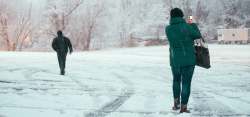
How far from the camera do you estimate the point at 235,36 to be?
1517 inches

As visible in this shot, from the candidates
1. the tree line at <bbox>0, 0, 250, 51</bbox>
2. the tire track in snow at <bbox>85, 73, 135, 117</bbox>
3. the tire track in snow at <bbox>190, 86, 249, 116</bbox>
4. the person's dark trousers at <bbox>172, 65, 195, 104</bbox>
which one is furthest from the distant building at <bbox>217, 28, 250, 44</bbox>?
the person's dark trousers at <bbox>172, 65, 195, 104</bbox>

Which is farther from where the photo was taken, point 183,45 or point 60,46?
point 60,46

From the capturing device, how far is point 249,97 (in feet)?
17.1

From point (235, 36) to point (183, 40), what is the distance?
130 ft

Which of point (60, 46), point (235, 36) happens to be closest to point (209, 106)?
point (60, 46)

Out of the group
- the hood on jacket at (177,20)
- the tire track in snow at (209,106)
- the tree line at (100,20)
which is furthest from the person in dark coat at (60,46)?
the tree line at (100,20)

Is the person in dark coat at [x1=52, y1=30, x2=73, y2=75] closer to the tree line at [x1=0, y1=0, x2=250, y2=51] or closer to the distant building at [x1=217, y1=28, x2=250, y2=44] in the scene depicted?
the tree line at [x1=0, y1=0, x2=250, y2=51]

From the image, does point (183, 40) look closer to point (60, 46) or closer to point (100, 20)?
point (60, 46)

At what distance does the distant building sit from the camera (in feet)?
124

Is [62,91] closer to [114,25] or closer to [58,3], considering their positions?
[58,3]

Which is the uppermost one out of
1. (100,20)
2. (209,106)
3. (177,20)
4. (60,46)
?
(100,20)

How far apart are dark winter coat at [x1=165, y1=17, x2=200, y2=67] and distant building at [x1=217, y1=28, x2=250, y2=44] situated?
38.9 m

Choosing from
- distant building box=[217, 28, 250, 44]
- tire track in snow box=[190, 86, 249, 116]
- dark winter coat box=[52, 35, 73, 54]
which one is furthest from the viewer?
distant building box=[217, 28, 250, 44]

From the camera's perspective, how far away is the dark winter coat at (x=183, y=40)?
3.83 metres
